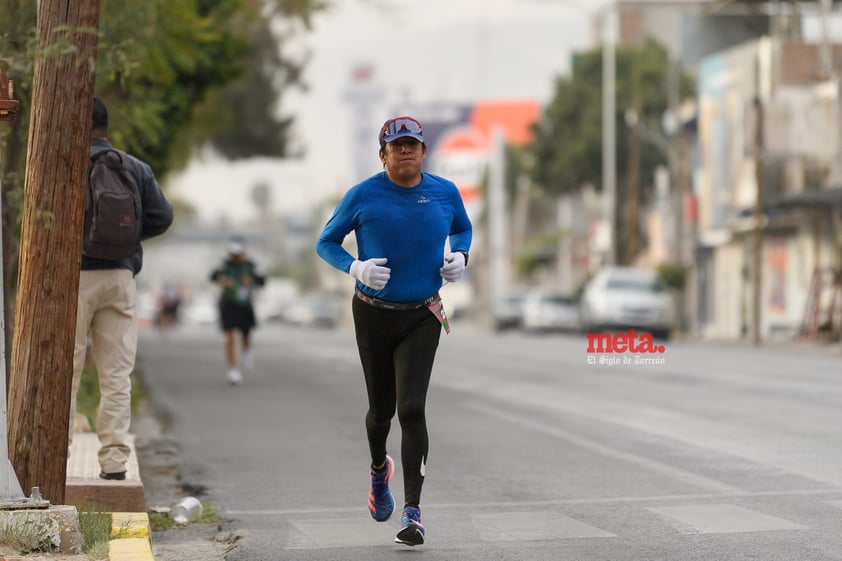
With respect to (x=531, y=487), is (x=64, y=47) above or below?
above

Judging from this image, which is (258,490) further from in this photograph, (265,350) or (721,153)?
(721,153)

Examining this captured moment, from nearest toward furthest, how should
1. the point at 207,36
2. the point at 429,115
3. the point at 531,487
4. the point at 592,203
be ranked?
A: the point at 531,487 → the point at 207,36 → the point at 592,203 → the point at 429,115

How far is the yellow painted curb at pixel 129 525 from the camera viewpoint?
7840 mm

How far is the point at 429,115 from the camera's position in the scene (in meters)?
145

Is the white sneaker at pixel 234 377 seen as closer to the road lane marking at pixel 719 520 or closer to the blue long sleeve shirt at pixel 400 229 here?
the road lane marking at pixel 719 520

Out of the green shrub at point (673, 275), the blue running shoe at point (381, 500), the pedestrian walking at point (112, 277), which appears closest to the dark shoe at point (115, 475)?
the pedestrian walking at point (112, 277)

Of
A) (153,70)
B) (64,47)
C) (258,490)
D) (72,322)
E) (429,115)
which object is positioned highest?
(429,115)

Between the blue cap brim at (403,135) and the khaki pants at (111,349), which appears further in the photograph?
the khaki pants at (111,349)

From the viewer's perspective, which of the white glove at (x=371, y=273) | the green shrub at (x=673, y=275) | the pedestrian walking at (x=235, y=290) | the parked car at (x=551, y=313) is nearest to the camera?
the white glove at (x=371, y=273)

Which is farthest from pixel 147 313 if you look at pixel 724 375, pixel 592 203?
pixel 724 375

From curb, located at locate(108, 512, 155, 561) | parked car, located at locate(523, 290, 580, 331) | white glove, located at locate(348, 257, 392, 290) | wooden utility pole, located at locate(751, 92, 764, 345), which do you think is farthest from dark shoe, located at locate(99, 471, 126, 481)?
parked car, located at locate(523, 290, 580, 331)

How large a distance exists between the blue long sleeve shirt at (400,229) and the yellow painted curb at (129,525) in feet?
4.92

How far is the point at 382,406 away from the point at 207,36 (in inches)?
444

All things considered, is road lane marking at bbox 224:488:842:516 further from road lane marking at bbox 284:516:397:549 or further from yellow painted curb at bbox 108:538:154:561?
yellow painted curb at bbox 108:538:154:561
